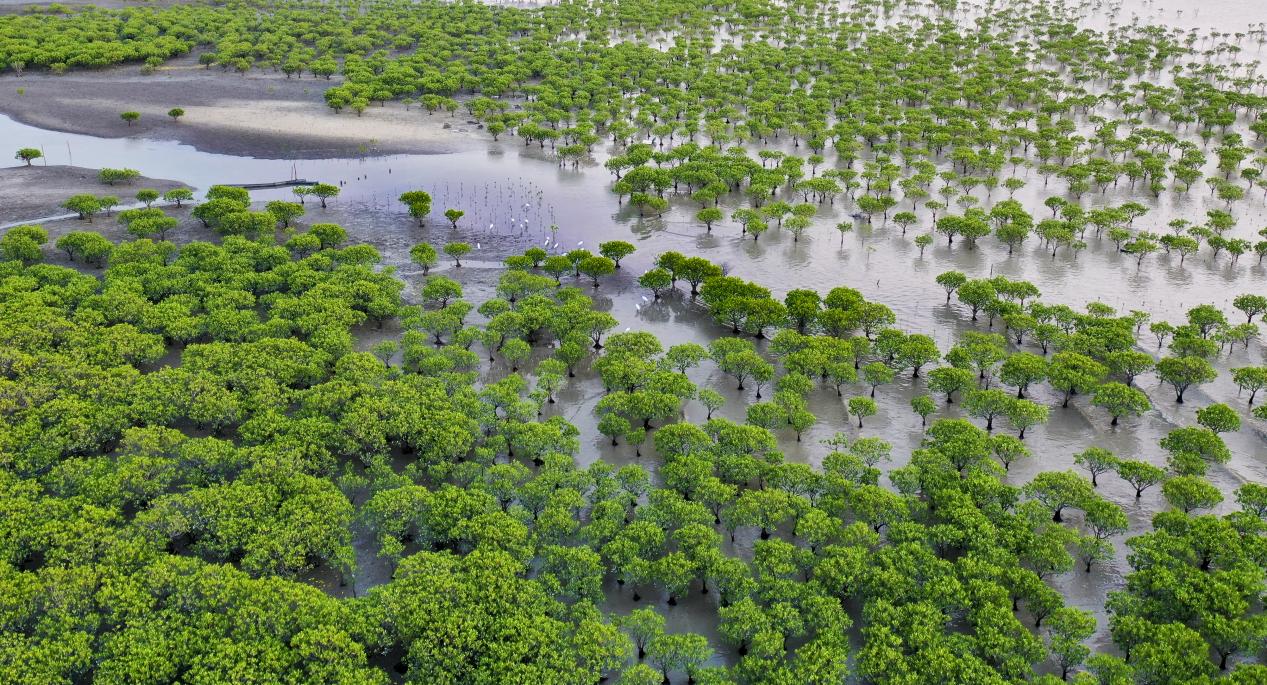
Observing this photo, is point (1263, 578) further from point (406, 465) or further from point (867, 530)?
point (406, 465)

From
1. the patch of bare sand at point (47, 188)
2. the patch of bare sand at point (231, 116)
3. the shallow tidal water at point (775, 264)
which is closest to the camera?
the shallow tidal water at point (775, 264)

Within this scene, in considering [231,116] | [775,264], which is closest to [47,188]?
[231,116]

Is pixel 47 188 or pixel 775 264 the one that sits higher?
pixel 47 188

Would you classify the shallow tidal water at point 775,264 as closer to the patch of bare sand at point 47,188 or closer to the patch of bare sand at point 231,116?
the patch of bare sand at point 231,116

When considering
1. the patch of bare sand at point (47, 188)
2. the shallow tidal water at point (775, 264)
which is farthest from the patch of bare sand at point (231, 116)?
the patch of bare sand at point (47, 188)

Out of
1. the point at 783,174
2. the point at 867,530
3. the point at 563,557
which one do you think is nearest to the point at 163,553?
the point at 563,557

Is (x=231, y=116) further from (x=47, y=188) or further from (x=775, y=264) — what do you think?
(x=775, y=264)
